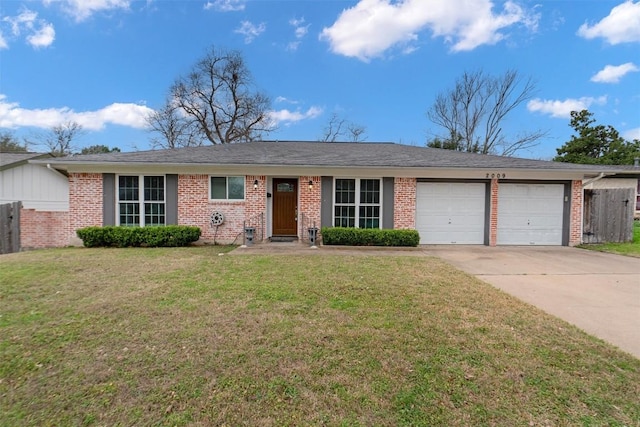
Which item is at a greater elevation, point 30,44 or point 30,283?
point 30,44

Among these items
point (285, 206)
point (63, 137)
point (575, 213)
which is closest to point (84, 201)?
point (285, 206)

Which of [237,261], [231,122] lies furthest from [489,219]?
[231,122]

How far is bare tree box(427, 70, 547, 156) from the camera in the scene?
26672mm

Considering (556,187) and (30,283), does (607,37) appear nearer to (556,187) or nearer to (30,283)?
(556,187)

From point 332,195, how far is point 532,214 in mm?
6937

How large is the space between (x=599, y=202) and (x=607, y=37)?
359 inches

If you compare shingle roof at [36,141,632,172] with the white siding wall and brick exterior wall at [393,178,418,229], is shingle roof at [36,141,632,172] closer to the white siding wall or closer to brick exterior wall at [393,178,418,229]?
brick exterior wall at [393,178,418,229]

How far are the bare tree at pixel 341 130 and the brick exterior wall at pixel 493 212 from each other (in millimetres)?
18860

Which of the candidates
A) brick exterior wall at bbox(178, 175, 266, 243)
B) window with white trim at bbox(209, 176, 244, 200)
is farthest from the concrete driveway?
window with white trim at bbox(209, 176, 244, 200)

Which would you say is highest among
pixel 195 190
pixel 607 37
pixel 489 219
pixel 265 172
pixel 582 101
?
pixel 582 101

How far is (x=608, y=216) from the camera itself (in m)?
10.3

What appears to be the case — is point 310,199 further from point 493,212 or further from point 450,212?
point 493,212

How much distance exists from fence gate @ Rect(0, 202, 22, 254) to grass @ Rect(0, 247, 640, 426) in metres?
6.52

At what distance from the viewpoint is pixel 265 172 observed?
9.78 m
